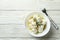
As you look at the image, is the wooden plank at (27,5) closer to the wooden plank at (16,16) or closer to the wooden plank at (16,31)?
the wooden plank at (16,16)

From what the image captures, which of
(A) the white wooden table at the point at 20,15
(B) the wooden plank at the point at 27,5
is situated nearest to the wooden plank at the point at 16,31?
(A) the white wooden table at the point at 20,15

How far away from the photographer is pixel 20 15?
1.08 meters

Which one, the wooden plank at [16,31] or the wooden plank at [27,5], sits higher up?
the wooden plank at [27,5]

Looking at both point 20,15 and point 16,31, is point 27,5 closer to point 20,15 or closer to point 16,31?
point 20,15

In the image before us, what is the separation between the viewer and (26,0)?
112 centimetres

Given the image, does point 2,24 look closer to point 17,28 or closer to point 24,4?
point 17,28

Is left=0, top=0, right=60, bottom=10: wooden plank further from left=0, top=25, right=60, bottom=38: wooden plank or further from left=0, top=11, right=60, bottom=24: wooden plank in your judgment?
left=0, top=25, right=60, bottom=38: wooden plank

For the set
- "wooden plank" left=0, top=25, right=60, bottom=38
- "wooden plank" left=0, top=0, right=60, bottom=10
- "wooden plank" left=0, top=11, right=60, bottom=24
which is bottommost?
"wooden plank" left=0, top=25, right=60, bottom=38

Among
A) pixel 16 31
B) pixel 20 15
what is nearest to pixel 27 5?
pixel 20 15

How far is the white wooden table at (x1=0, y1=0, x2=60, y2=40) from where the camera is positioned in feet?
3.39

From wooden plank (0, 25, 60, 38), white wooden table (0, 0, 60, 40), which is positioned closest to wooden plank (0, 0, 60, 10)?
white wooden table (0, 0, 60, 40)

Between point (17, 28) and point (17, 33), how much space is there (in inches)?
1.4

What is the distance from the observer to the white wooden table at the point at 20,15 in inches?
40.6

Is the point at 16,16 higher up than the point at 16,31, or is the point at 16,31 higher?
the point at 16,16
